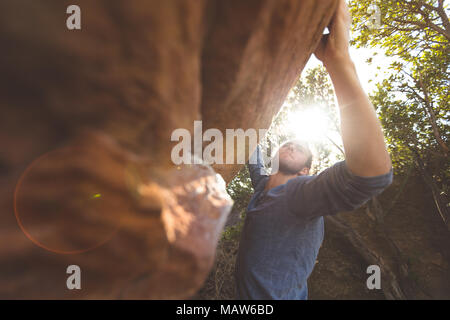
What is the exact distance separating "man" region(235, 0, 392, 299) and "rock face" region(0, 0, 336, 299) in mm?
957

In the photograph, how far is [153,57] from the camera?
519 millimetres

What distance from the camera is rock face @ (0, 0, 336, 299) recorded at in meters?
0.43

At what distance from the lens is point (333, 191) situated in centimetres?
140

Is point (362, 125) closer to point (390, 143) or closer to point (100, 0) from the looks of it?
point (100, 0)

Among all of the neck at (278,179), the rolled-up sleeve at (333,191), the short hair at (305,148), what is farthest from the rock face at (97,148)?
the short hair at (305,148)

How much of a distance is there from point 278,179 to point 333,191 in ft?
2.63

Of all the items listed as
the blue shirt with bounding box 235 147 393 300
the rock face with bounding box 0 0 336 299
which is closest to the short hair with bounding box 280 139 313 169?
the blue shirt with bounding box 235 147 393 300

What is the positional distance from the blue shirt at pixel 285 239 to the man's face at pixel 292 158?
311 mm

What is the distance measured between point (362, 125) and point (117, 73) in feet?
3.89

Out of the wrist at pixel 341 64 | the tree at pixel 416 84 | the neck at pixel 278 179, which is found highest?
the tree at pixel 416 84

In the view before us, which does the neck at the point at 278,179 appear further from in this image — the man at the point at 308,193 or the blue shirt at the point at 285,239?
the blue shirt at the point at 285,239

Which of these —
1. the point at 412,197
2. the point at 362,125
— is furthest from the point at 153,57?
the point at 412,197

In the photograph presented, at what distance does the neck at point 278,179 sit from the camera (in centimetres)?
215

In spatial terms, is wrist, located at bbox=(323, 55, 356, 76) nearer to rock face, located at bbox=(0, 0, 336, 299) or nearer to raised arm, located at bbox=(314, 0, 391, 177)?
raised arm, located at bbox=(314, 0, 391, 177)
